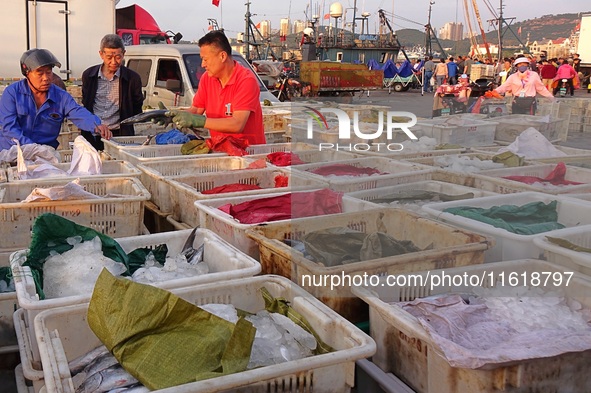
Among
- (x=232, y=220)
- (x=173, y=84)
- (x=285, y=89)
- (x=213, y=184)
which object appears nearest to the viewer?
(x=232, y=220)

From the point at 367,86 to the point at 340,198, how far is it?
16.8m

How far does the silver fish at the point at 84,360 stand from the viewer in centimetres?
186

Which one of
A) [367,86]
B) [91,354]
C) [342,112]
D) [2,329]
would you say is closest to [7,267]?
[2,329]

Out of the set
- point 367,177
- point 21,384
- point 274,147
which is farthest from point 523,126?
point 21,384

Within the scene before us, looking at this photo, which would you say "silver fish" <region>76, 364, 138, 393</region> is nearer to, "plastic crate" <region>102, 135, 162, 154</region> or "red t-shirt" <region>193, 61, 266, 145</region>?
"red t-shirt" <region>193, 61, 266, 145</region>

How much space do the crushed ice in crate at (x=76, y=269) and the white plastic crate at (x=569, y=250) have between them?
5.74ft

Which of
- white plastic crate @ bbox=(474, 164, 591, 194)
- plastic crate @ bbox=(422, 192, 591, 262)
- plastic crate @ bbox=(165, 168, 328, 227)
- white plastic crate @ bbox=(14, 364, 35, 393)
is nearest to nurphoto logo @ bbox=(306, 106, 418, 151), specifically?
plastic crate @ bbox=(165, 168, 328, 227)

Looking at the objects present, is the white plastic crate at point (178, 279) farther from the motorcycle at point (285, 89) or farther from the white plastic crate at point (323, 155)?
the motorcycle at point (285, 89)

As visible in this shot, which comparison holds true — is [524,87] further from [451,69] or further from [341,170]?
[451,69]

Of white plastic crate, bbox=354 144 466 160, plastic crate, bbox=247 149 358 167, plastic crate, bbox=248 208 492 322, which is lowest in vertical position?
plastic crate, bbox=248 208 492 322

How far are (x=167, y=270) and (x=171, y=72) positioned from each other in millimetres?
6513

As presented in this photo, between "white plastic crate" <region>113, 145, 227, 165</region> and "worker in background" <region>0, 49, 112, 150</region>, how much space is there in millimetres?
234

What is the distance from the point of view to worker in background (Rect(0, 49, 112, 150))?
4.29m

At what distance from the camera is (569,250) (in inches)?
94.0
